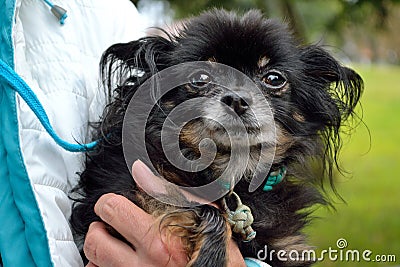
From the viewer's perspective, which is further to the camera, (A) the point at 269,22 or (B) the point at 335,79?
(B) the point at 335,79

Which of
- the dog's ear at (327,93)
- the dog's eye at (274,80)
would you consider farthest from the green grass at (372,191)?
the dog's eye at (274,80)

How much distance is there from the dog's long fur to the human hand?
67 millimetres

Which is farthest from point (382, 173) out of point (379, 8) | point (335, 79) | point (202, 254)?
point (202, 254)

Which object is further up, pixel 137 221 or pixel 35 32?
pixel 35 32

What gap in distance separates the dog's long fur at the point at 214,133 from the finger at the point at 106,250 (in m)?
0.13

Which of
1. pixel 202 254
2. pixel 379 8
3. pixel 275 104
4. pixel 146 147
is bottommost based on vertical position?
pixel 202 254

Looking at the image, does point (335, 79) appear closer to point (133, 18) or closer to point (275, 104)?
point (275, 104)

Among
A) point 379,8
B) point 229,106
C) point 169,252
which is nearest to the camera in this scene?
point 169,252

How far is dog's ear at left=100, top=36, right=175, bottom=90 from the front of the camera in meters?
1.72

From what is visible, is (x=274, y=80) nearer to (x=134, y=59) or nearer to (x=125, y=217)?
(x=134, y=59)

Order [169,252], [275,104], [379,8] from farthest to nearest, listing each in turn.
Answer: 1. [379,8]
2. [275,104]
3. [169,252]

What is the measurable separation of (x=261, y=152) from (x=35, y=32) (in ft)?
2.20

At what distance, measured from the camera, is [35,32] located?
164cm

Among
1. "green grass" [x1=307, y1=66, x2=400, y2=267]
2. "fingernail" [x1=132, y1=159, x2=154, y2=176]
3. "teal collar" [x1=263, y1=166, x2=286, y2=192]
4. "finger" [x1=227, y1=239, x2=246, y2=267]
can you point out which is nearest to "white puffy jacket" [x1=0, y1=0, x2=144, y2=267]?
"fingernail" [x1=132, y1=159, x2=154, y2=176]
